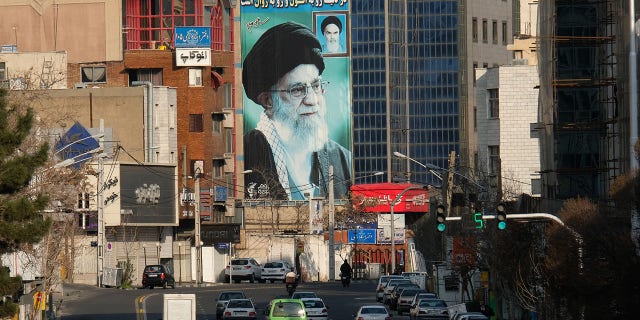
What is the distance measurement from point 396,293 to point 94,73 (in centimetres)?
5632

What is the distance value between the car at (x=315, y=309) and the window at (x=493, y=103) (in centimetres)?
3420

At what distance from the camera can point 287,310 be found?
59.0 m

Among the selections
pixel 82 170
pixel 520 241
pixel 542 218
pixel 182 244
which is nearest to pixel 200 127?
pixel 182 244

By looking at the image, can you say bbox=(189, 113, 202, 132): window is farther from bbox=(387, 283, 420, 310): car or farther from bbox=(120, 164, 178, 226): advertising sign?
bbox=(387, 283, 420, 310): car

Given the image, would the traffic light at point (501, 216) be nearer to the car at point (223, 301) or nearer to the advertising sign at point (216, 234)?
the car at point (223, 301)

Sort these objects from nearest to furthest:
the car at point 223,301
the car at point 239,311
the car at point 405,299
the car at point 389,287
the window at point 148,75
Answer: the car at point 239,311
the car at point 223,301
the car at point 405,299
the car at point 389,287
the window at point 148,75

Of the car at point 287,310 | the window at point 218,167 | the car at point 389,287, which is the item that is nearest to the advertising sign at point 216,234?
the window at point 218,167

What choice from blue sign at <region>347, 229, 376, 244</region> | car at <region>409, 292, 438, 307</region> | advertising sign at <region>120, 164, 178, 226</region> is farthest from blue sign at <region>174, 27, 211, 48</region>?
car at <region>409, 292, 438, 307</region>

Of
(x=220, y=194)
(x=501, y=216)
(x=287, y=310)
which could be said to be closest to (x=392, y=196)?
(x=220, y=194)

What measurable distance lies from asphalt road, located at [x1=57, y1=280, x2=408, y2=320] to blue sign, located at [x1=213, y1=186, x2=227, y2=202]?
25442mm

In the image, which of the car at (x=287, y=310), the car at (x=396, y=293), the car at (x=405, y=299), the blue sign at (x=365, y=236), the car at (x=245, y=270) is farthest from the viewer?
the blue sign at (x=365, y=236)

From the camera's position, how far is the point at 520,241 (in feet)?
191

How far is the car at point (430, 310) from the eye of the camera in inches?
2628

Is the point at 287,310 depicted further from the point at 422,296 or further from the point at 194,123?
the point at 194,123
